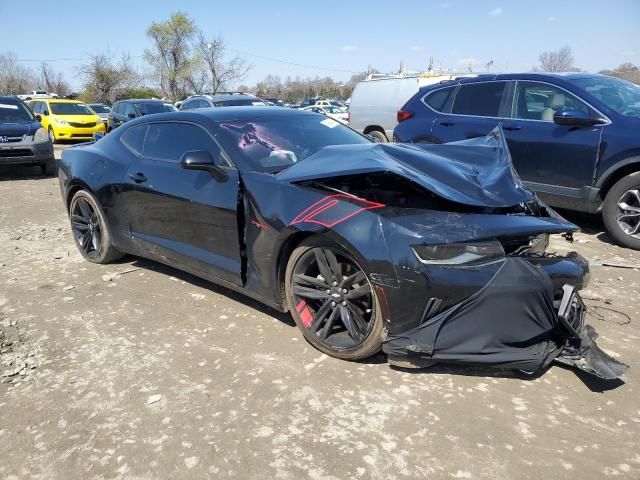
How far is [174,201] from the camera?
4031 mm

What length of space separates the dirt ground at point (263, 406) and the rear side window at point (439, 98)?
371 centimetres

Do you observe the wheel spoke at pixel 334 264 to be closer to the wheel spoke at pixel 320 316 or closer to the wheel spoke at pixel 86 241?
the wheel spoke at pixel 320 316

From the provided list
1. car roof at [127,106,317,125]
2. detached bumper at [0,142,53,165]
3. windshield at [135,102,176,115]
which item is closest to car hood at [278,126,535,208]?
car roof at [127,106,317,125]

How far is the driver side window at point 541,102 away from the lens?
5.72 metres

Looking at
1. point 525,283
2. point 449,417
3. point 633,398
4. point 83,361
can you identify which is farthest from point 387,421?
point 83,361

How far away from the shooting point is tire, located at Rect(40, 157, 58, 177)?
1120 cm

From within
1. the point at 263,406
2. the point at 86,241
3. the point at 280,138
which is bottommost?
the point at 263,406

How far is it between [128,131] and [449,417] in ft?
12.6

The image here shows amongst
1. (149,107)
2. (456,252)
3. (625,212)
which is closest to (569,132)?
(625,212)

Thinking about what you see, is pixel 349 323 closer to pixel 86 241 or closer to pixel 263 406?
pixel 263 406

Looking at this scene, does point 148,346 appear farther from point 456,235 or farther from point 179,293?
point 456,235

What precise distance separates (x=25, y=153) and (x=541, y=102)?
994 cm

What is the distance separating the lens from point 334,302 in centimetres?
313

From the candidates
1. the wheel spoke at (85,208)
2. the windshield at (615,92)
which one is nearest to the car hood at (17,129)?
the wheel spoke at (85,208)
